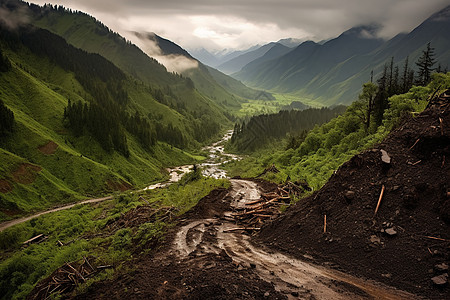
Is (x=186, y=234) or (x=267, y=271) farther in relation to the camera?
(x=186, y=234)

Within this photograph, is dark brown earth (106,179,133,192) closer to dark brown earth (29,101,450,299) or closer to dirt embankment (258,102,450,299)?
dark brown earth (29,101,450,299)

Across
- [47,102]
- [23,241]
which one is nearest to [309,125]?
[47,102]

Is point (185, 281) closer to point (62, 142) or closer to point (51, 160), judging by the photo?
point (51, 160)

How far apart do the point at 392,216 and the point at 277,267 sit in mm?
5804

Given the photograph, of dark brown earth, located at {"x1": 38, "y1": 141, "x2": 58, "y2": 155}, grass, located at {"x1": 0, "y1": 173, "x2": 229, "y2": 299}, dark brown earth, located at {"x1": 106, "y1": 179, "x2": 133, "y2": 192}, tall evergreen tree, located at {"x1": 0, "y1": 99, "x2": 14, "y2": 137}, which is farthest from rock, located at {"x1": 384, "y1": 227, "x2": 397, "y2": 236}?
tall evergreen tree, located at {"x1": 0, "y1": 99, "x2": 14, "y2": 137}

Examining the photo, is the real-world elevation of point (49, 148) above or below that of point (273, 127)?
above

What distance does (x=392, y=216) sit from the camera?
1128 centimetres

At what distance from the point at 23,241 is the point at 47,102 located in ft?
250

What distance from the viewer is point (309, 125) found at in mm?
153500

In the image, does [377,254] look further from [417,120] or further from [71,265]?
[71,265]

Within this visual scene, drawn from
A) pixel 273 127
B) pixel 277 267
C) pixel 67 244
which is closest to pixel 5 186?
pixel 67 244

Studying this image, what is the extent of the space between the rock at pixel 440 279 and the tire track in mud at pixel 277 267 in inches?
35.4

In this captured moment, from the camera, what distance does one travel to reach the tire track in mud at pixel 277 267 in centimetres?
962

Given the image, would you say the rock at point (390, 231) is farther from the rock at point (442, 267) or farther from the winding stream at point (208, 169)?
the winding stream at point (208, 169)
